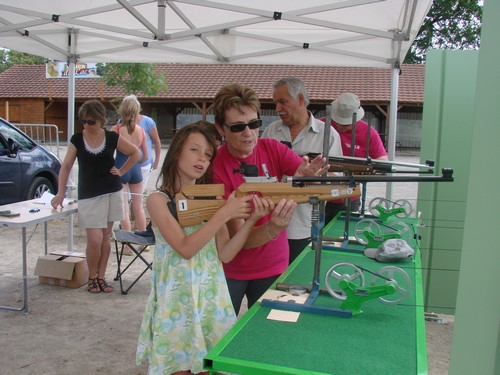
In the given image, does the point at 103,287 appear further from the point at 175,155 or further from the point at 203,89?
the point at 203,89

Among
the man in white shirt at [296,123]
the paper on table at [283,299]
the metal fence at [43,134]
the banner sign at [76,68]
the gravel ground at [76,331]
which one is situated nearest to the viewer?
the paper on table at [283,299]

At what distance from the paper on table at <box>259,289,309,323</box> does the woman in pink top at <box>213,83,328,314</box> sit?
0.82ft

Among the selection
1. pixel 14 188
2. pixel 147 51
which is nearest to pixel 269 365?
pixel 147 51

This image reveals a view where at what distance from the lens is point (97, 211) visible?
4.34 meters

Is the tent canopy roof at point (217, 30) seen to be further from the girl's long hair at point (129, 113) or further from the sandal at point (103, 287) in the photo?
the sandal at point (103, 287)

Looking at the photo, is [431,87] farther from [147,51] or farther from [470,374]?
[470,374]

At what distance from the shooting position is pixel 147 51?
17.4ft

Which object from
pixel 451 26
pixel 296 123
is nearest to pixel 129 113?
pixel 296 123

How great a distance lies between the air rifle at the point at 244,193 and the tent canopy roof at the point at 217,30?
8.23ft

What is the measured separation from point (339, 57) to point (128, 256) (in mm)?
3403

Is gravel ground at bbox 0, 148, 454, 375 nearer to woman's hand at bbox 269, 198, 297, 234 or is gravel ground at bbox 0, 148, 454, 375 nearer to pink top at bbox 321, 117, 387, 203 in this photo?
pink top at bbox 321, 117, 387, 203

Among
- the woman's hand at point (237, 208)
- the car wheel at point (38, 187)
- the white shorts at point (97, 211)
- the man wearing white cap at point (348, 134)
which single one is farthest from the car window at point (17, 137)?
the woman's hand at point (237, 208)

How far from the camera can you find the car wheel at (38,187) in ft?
23.3

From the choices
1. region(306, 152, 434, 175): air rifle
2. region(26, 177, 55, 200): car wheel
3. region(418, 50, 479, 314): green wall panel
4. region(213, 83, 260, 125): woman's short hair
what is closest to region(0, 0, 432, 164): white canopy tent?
region(418, 50, 479, 314): green wall panel
